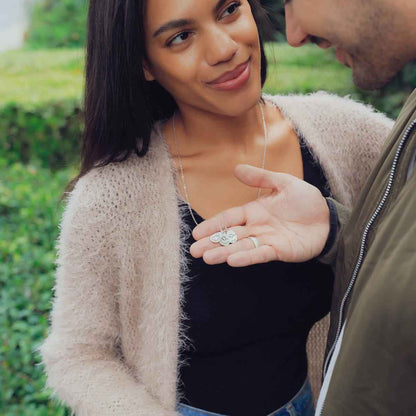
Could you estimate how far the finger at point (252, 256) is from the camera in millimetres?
1485

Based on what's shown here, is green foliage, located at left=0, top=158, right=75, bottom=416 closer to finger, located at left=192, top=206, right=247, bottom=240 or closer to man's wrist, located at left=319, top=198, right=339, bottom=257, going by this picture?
finger, located at left=192, top=206, right=247, bottom=240

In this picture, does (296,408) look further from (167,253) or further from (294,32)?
(294,32)

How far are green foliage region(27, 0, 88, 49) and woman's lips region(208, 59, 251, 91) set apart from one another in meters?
9.49

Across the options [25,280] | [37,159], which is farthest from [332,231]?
[37,159]

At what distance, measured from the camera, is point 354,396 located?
1200 millimetres

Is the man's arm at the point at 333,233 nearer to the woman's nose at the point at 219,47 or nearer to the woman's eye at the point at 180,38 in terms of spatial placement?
the woman's nose at the point at 219,47

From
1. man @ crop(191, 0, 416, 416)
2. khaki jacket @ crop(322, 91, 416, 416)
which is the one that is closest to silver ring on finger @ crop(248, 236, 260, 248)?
man @ crop(191, 0, 416, 416)

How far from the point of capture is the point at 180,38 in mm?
1621

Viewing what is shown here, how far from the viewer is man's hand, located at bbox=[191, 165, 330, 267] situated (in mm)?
1541

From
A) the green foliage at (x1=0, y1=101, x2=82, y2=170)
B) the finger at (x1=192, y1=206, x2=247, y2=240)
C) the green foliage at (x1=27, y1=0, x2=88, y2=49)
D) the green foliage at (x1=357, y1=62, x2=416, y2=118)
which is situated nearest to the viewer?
the finger at (x1=192, y1=206, x2=247, y2=240)

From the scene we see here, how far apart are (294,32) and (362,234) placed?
1.96 feet

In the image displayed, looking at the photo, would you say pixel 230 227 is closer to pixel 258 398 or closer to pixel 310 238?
pixel 310 238

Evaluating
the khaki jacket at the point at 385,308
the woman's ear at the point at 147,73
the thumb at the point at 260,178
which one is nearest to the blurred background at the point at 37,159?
the woman's ear at the point at 147,73

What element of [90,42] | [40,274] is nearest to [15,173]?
[40,274]
